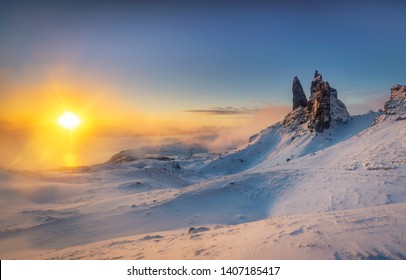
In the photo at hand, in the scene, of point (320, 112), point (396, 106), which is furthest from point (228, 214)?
point (320, 112)

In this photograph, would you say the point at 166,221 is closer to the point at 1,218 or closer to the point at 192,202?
the point at 192,202

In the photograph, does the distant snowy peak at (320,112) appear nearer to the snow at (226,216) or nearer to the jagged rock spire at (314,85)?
the jagged rock spire at (314,85)

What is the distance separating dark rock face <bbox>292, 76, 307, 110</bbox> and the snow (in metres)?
59.8

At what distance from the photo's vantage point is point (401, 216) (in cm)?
949

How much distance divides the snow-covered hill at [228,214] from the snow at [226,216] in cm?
5

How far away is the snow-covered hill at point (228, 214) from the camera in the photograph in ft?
26.8

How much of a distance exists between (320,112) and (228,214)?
208 feet

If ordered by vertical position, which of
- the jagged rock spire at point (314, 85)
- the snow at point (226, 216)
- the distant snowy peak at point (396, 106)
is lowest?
the snow at point (226, 216)

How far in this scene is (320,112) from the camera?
73.6 metres

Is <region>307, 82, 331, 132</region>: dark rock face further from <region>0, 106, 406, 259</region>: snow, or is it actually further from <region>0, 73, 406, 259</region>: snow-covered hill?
<region>0, 106, 406, 259</region>: snow

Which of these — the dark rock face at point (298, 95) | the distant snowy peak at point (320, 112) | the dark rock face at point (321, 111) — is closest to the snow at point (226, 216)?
the dark rock face at point (321, 111)
